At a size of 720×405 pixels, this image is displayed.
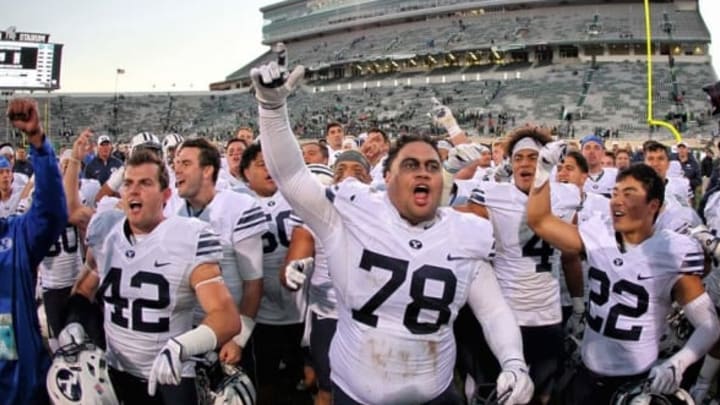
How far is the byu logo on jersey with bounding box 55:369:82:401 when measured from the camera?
2910mm

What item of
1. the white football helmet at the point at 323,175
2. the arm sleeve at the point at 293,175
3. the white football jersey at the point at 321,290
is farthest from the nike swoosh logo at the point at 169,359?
the white football helmet at the point at 323,175

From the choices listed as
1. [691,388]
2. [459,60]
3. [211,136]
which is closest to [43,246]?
[691,388]

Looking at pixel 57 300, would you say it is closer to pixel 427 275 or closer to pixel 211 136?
pixel 427 275

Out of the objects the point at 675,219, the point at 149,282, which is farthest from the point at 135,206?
the point at 675,219

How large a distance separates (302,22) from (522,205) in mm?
71565

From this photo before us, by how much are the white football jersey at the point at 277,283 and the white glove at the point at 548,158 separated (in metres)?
1.56

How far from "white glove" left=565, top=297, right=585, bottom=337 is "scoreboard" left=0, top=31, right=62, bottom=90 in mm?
38631

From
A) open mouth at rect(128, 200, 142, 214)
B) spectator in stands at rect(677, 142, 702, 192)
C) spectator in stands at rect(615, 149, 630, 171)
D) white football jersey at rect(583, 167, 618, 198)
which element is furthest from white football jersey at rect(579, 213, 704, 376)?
spectator in stands at rect(677, 142, 702, 192)

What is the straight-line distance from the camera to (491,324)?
2.90 metres

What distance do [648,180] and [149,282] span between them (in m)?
2.47

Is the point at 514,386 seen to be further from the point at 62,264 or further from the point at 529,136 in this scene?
the point at 62,264

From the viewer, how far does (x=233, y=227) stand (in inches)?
151

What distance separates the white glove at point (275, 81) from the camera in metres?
2.45

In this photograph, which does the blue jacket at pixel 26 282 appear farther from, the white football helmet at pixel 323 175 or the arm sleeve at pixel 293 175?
the white football helmet at pixel 323 175
